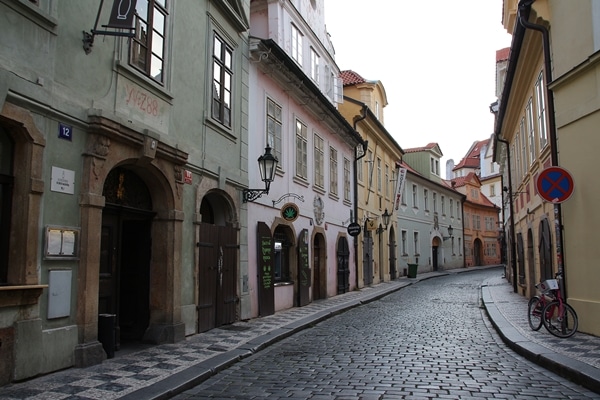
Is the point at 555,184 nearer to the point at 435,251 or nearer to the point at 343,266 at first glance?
the point at 343,266

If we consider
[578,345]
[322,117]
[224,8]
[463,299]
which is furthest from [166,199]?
[463,299]

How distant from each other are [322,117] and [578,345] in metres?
12.1

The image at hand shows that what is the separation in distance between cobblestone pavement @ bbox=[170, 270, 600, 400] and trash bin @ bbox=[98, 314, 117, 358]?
5.53 ft

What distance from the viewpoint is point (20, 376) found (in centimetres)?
608

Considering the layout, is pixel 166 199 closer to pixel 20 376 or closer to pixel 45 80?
pixel 45 80

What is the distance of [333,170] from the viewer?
21.0 meters

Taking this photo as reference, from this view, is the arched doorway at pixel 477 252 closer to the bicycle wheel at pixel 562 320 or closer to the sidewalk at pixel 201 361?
the sidewalk at pixel 201 361

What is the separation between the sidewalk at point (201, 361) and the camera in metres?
5.96

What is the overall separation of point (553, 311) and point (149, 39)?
8632 mm

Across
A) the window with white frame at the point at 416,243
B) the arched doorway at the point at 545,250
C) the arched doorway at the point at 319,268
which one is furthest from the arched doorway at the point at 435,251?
the arched doorway at the point at 545,250

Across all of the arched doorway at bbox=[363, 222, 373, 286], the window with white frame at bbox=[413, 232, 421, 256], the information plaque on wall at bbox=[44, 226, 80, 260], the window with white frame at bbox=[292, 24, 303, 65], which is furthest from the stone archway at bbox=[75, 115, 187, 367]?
the window with white frame at bbox=[413, 232, 421, 256]

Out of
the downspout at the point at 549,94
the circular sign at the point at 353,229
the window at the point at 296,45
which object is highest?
the window at the point at 296,45

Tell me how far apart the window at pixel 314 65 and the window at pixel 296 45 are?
128cm

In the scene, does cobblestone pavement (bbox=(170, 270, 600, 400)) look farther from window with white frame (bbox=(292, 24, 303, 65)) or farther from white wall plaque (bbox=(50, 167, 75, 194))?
window with white frame (bbox=(292, 24, 303, 65))
